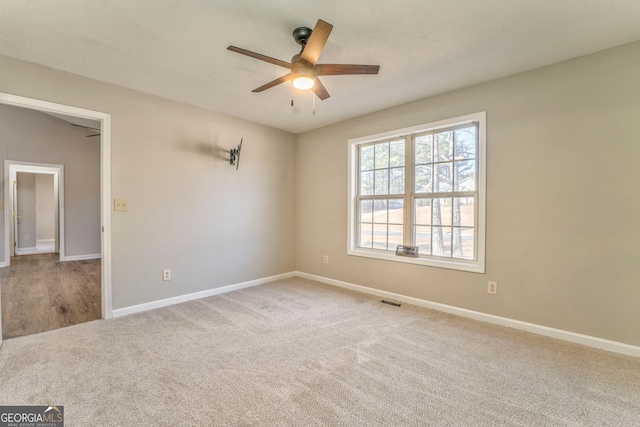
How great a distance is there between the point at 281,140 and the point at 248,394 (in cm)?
369

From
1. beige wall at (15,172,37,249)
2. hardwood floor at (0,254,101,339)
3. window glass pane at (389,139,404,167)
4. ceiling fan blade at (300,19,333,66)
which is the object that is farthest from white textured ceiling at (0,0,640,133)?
beige wall at (15,172,37,249)

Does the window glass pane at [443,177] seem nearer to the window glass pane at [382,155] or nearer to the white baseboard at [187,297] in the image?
the window glass pane at [382,155]

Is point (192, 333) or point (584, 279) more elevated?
point (584, 279)

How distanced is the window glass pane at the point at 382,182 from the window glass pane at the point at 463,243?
3.38 feet

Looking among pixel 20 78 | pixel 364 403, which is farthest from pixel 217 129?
pixel 364 403

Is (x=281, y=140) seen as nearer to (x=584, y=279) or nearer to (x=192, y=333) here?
(x=192, y=333)

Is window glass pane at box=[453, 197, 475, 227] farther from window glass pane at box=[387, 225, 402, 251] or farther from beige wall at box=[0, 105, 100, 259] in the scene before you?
beige wall at box=[0, 105, 100, 259]

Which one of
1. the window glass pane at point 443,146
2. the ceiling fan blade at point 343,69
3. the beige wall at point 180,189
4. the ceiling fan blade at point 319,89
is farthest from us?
the window glass pane at point 443,146

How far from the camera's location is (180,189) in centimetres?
344

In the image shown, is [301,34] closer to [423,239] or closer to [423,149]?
[423,149]

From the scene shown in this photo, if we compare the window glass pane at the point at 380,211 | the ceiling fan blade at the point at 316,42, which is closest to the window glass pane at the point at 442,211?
the window glass pane at the point at 380,211

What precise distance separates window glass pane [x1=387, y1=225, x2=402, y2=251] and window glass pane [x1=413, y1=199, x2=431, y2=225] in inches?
10.2

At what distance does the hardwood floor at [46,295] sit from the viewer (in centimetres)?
281

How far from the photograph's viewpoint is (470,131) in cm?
303
